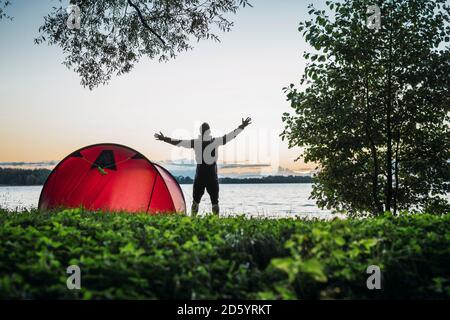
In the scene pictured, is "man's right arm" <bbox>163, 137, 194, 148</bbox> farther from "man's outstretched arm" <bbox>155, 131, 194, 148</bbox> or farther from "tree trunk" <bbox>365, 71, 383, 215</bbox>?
"tree trunk" <bbox>365, 71, 383, 215</bbox>

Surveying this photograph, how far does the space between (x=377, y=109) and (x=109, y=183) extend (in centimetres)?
957

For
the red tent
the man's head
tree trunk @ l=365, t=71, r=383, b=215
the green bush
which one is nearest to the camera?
the green bush

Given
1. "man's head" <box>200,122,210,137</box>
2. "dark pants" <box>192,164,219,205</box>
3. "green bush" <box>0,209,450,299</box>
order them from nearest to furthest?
1. "green bush" <box>0,209,450,299</box>
2. "dark pants" <box>192,164,219,205</box>
3. "man's head" <box>200,122,210,137</box>

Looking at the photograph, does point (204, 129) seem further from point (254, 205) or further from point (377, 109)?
point (254, 205)

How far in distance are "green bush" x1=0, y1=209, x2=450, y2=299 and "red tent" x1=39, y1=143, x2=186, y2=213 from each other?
22.5 ft

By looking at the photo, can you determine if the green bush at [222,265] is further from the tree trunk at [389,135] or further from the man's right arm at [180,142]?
the tree trunk at [389,135]

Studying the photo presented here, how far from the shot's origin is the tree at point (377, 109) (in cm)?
1359

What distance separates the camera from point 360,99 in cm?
1444

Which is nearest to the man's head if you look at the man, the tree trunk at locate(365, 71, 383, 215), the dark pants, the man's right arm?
the man

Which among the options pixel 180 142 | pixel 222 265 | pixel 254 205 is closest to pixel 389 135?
pixel 180 142

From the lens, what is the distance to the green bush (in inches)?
140

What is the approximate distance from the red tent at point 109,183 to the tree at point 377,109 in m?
5.27

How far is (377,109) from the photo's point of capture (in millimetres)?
14375

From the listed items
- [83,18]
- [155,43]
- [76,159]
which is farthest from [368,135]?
[83,18]
